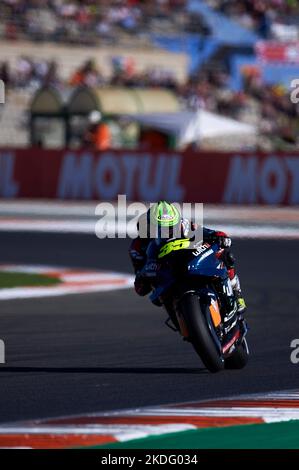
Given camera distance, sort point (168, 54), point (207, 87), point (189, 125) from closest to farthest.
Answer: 1. point (189, 125)
2. point (207, 87)
3. point (168, 54)

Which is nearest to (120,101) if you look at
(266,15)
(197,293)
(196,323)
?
(266,15)

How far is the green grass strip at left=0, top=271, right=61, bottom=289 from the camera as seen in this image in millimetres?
14695

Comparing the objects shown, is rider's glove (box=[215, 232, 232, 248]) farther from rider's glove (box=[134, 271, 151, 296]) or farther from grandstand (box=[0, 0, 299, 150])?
grandstand (box=[0, 0, 299, 150])

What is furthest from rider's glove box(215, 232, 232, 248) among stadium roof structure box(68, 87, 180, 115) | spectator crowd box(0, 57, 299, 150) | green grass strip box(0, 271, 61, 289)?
spectator crowd box(0, 57, 299, 150)

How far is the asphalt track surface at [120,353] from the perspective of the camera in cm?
771

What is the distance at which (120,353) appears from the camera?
32.1ft

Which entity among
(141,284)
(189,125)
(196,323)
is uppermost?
(141,284)

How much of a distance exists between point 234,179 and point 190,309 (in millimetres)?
19472

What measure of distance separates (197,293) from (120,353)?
1667mm

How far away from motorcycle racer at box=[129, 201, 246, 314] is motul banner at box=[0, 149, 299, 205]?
18.2 meters

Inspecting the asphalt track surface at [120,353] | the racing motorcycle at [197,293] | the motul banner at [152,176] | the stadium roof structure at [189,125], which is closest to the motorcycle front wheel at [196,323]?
the racing motorcycle at [197,293]

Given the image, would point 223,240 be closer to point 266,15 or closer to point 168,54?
point 168,54

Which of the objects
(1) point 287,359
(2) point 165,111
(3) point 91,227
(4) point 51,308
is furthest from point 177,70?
(1) point 287,359

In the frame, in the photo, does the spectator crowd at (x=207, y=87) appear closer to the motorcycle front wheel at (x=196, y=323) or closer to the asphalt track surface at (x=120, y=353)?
the asphalt track surface at (x=120, y=353)
